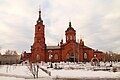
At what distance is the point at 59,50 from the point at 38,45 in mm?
8164

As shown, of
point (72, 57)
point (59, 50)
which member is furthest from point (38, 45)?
point (72, 57)

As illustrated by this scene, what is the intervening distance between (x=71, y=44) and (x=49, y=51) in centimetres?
865

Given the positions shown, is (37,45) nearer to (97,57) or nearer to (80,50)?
(80,50)

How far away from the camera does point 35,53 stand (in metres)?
76.1

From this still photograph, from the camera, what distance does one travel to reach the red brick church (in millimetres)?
76062

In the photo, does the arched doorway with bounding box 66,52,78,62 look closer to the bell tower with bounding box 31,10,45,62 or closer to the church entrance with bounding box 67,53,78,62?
the church entrance with bounding box 67,53,78,62

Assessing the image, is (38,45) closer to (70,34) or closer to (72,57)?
(70,34)

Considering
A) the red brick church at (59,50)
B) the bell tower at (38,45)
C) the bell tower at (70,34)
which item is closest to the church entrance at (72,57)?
the red brick church at (59,50)

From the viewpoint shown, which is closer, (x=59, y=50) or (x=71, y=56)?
(x=71, y=56)

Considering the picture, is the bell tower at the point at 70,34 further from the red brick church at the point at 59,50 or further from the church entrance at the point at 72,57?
the church entrance at the point at 72,57

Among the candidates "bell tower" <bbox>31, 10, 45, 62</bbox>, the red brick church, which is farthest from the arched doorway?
"bell tower" <bbox>31, 10, 45, 62</bbox>

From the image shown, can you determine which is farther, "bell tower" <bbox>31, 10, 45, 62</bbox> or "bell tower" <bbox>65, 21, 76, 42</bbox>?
"bell tower" <bbox>65, 21, 76, 42</bbox>

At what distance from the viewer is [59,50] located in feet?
256

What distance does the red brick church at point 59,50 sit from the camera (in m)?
76.1
